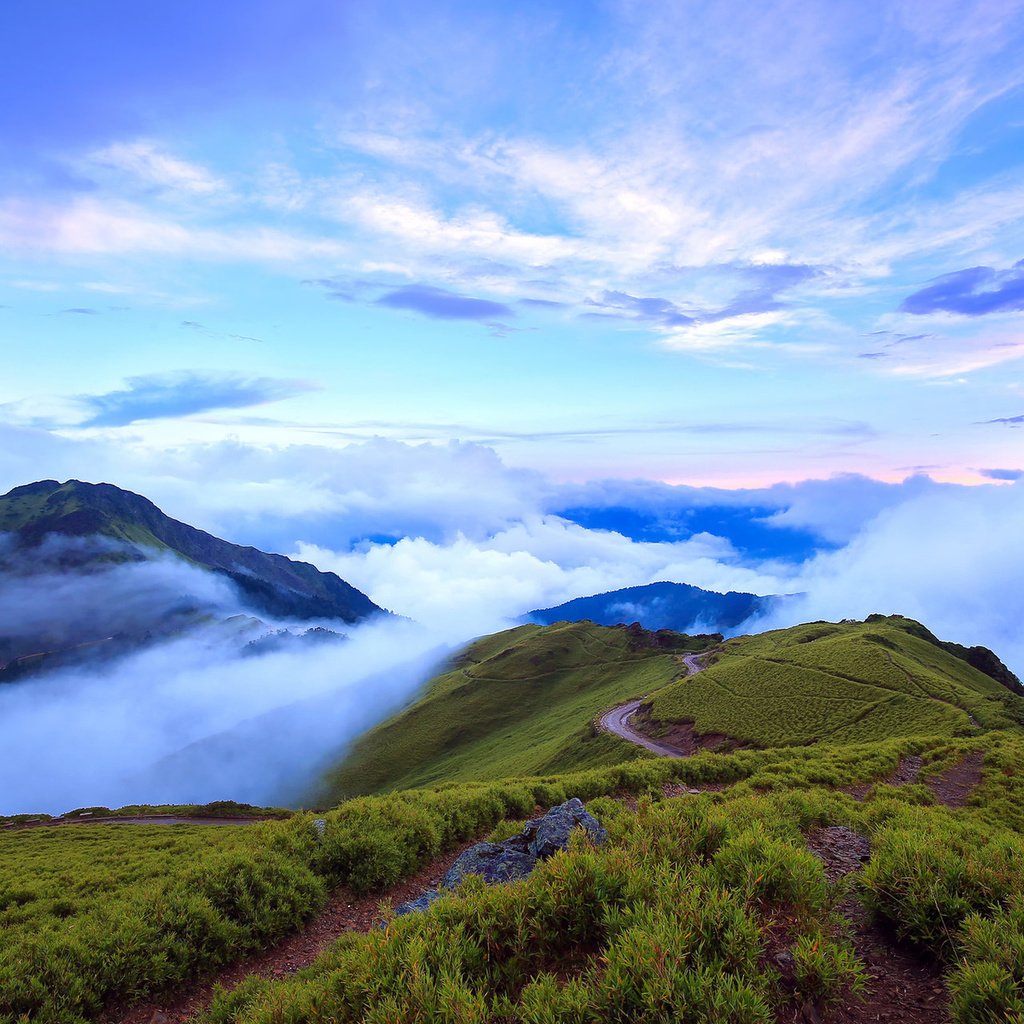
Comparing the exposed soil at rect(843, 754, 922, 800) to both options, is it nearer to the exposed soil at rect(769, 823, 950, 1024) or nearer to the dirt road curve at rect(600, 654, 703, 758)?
the exposed soil at rect(769, 823, 950, 1024)

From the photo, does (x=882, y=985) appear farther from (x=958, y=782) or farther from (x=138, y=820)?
(x=138, y=820)

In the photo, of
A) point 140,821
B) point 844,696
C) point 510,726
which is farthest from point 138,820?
point 510,726

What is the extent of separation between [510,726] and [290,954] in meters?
156

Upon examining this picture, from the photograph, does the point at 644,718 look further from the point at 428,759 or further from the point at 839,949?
the point at 839,949

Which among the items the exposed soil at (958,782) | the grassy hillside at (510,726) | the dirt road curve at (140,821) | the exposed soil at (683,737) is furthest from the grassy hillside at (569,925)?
the grassy hillside at (510,726)

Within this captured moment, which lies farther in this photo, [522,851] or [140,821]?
[140,821]

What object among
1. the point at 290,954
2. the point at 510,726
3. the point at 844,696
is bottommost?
the point at 510,726

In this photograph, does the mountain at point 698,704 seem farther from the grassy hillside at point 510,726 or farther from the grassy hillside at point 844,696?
the grassy hillside at point 510,726

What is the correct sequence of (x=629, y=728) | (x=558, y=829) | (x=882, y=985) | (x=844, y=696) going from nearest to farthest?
(x=882, y=985), (x=558, y=829), (x=844, y=696), (x=629, y=728)

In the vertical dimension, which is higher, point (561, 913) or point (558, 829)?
point (561, 913)

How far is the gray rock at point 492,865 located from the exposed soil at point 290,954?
6.69ft

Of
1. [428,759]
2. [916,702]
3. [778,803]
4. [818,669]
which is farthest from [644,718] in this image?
[778,803]

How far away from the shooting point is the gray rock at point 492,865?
A: 527 inches

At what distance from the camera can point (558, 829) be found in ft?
46.9
